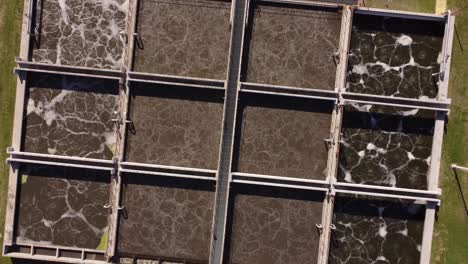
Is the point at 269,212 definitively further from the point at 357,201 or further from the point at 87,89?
the point at 87,89

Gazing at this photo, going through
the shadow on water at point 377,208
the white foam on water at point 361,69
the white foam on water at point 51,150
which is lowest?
the shadow on water at point 377,208

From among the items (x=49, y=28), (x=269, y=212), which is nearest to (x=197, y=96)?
(x=269, y=212)

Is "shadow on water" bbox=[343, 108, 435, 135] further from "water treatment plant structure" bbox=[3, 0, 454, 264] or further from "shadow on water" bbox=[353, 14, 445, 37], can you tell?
"shadow on water" bbox=[353, 14, 445, 37]

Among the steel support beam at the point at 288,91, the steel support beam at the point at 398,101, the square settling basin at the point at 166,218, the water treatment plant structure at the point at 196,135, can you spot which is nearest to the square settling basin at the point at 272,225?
the water treatment plant structure at the point at 196,135

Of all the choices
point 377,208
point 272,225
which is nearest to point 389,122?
point 377,208

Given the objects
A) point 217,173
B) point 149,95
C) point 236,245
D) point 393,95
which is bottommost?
point 236,245

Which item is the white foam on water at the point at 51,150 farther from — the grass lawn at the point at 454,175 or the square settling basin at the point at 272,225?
the grass lawn at the point at 454,175
